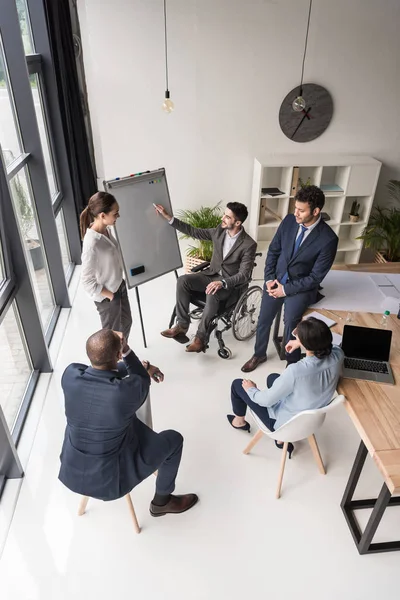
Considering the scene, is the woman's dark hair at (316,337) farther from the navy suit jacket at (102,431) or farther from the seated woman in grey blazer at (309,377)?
the navy suit jacket at (102,431)

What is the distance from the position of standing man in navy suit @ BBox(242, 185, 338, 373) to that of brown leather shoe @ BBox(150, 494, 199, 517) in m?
1.38

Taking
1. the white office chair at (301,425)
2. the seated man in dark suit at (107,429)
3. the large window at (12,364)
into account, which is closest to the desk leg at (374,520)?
the white office chair at (301,425)

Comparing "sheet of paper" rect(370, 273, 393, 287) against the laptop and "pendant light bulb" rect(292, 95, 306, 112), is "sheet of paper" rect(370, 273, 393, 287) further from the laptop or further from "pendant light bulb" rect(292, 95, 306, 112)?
"pendant light bulb" rect(292, 95, 306, 112)

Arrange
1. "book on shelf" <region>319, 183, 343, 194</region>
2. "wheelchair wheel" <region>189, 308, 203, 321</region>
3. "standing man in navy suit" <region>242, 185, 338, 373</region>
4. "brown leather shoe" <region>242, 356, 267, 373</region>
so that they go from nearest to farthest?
"standing man in navy suit" <region>242, 185, 338, 373</region>
"brown leather shoe" <region>242, 356, 267, 373</region>
"wheelchair wheel" <region>189, 308, 203, 321</region>
"book on shelf" <region>319, 183, 343, 194</region>

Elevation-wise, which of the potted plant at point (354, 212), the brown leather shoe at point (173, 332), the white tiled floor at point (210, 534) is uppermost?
the potted plant at point (354, 212)

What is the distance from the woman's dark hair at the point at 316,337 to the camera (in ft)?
7.50

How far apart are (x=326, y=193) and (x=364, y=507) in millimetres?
3347

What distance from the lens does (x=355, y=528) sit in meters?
2.58

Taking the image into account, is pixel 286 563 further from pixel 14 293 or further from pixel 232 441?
pixel 14 293

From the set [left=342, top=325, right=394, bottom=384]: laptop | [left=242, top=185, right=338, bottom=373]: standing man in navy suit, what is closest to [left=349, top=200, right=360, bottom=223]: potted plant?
[left=242, top=185, right=338, bottom=373]: standing man in navy suit

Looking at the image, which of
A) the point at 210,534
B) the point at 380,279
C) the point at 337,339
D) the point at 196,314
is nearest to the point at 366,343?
the point at 337,339

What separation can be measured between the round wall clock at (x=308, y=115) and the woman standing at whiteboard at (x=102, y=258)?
2.62 m

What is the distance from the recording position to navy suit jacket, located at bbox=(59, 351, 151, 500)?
2.02 m

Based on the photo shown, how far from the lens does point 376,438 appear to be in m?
2.20
